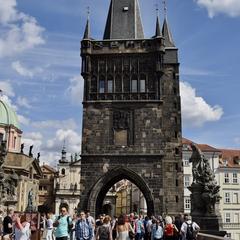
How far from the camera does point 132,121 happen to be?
29.7m

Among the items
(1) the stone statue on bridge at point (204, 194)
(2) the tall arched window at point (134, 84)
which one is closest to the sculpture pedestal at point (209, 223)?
(1) the stone statue on bridge at point (204, 194)

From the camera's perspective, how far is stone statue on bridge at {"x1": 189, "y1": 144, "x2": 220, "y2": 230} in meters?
14.7

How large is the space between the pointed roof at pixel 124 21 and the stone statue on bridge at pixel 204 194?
1837 centimetres

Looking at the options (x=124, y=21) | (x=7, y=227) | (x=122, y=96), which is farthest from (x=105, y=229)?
(x=124, y=21)

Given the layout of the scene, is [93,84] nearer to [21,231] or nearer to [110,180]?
[110,180]

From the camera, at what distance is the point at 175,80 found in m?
31.7

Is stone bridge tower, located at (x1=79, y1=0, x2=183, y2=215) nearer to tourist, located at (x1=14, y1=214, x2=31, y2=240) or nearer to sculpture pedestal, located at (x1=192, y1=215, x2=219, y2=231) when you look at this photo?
sculpture pedestal, located at (x1=192, y1=215, x2=219, y2=231)

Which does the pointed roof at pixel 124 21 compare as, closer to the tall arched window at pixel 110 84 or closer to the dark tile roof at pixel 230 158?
the tall arched window at pixel 110 84

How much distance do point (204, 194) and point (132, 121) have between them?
15.2 m

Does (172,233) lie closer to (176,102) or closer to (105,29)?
(176,102)

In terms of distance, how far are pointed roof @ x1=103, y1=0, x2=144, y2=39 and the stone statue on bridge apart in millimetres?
18372

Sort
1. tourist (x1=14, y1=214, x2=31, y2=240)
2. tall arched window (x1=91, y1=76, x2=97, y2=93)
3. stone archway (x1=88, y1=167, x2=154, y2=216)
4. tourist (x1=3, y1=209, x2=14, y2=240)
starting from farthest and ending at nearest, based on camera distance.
Result: tall arched window (x1=91, y1=76, x2=97, y2=93)
stone archway (x1=88, y1=167, x2=154, y2=216)
tourist (x1=3, y1=209, x2=14, y2=240)
tourist (x1=14, y1=214, x2=31, y2=240)

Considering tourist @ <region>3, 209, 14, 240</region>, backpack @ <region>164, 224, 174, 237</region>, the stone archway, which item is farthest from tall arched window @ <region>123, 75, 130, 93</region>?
tourist @ <region>3, 209, 14, 240</region>

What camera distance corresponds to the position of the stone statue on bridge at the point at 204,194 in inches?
580
